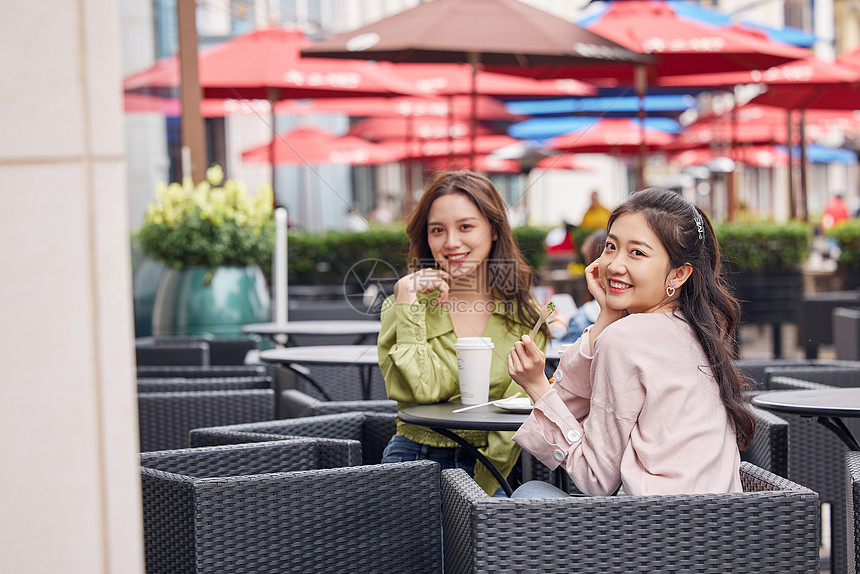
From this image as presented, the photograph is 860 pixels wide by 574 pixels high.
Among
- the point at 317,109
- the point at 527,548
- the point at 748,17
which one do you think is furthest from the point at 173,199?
the point at 748,17

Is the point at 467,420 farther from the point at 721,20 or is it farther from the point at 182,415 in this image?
the point at 721,20

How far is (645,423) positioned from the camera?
1688mm

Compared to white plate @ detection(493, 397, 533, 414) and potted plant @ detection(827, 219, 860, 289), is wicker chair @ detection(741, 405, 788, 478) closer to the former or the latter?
white plate @ detection(493, 397, 533, 414)

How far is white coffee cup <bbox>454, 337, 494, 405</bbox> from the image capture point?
2.23 m

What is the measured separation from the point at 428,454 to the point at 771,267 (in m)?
5.91

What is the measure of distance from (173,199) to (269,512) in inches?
144

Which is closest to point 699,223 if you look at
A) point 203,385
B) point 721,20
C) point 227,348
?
point 203,385

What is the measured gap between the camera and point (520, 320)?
99.3 inches

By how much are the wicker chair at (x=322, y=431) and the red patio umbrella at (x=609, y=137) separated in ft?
33.2

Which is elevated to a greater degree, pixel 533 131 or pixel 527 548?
pixel 533 131

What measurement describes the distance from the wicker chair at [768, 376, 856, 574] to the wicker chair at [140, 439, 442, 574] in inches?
57.0

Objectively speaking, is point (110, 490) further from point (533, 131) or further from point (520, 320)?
point (533, 131)

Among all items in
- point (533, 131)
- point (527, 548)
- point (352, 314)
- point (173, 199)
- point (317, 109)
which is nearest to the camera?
point (527, 548)

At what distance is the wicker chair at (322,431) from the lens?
2.35 meters
